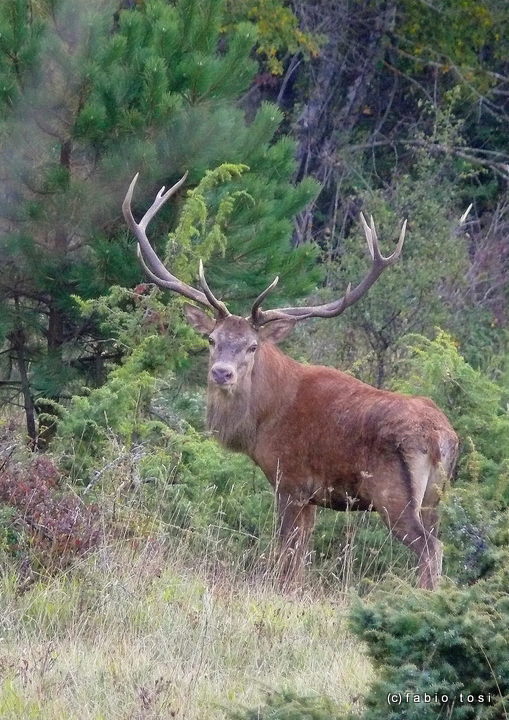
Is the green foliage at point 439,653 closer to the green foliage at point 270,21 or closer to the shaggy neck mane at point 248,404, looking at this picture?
the shaggy neck mane at point 248,404

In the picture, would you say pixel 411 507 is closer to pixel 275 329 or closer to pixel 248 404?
pixel 248 404

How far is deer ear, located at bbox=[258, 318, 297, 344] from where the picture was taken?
828 cm

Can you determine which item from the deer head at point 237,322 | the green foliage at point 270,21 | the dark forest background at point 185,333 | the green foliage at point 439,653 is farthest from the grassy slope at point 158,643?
the green foliage at point 270,21

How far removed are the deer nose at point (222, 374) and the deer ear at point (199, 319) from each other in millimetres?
501

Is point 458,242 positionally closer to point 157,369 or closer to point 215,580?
point 157,369

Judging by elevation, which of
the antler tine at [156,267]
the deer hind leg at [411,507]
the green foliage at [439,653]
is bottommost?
the deer hind leg at [411,507]

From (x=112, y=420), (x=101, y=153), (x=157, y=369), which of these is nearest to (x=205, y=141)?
(x=101, y=153)

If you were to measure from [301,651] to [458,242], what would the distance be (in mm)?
9209

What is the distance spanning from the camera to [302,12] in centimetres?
1819

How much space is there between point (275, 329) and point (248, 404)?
22.7 inches

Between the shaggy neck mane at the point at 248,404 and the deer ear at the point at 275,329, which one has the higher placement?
the deer ear at the point at 275,329

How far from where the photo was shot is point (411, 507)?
24.2 ft

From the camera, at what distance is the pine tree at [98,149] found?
33.8 ft

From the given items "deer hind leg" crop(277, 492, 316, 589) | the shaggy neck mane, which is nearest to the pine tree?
the shaggy neck mane
